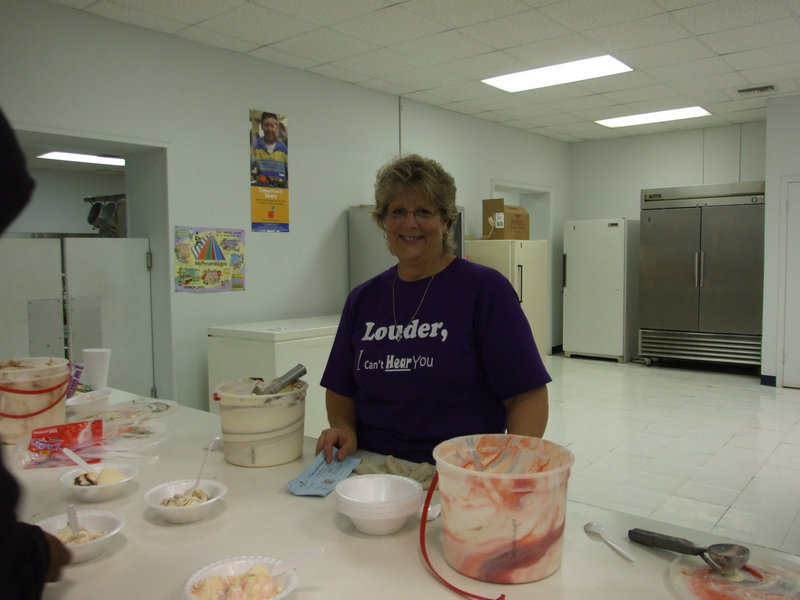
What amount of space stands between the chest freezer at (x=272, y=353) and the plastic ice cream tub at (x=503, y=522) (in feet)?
8.59

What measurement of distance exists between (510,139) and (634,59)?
2.57m

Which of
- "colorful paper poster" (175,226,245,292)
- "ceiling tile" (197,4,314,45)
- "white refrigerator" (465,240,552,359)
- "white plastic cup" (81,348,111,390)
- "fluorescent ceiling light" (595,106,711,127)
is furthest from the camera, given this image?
"fluorescent ceiling light" (595,106,711,127)

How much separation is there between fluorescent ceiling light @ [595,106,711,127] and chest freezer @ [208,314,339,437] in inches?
183

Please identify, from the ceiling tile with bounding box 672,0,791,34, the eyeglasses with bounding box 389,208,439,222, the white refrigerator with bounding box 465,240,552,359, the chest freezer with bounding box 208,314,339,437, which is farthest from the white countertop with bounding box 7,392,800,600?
the white refrigerator with bounding box 465,240,552,359

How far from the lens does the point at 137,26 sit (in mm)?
3736

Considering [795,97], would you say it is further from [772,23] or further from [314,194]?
[314,194]

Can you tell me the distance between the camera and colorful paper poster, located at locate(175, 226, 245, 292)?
4.00 metres

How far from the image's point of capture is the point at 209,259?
164 inches

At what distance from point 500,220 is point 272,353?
342 cm

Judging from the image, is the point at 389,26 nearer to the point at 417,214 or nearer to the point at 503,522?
the point at 417,214

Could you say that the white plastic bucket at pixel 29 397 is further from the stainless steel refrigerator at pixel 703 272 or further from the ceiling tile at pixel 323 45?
the stainless steel refrigerator at pixel 703 272

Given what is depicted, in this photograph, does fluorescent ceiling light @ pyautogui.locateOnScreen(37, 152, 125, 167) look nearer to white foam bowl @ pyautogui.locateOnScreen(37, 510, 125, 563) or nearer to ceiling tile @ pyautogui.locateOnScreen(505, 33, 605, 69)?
ceiling tile @ pyautogui.locateOnScreen(505, 33, 605, 69)

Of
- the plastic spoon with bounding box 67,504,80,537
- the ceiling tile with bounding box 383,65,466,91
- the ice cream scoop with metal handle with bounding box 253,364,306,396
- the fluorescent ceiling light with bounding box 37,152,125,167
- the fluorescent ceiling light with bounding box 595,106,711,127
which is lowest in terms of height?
the plastic spoon with bounding box 67,504,80,537

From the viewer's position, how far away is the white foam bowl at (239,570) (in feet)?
3.31
